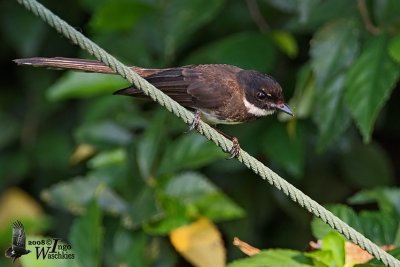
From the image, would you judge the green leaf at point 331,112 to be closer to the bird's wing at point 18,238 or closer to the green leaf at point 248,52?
the green leaf at point 248,52

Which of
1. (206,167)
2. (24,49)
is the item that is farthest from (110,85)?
(24,49)

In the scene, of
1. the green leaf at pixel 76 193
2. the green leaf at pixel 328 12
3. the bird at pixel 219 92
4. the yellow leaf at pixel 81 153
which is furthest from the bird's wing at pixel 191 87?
the yellow leaf at pixel 81 153

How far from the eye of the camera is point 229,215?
402 cm

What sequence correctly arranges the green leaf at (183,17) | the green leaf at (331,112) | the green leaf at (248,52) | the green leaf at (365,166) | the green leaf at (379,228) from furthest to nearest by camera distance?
the green leaf at (365,166), the green leaf at (248,52), the green leaf at (183,17), the green leaf at (331,112), the green leaf at (379,228)

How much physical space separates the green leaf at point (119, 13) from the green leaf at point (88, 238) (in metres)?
1.38

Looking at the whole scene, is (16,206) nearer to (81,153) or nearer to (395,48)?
(81,153)

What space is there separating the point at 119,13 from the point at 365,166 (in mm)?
1709

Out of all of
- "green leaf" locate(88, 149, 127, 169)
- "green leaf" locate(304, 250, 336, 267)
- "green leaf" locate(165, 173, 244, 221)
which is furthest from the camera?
"green leaf" locate(88, 149, 127, 169)

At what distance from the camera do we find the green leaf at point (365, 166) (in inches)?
199

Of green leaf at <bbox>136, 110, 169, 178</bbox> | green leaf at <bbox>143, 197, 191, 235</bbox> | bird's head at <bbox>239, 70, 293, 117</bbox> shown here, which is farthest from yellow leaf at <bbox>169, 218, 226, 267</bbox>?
bird's head at <bbox>239, 70, 293, 117</bbox>

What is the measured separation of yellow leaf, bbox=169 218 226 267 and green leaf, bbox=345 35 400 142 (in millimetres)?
905

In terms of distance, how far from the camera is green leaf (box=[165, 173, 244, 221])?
4055 millimetres

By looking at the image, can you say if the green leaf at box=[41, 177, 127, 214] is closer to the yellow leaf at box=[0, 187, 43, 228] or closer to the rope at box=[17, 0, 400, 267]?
the yellow leaf at box=[0, 187, 43, 228]

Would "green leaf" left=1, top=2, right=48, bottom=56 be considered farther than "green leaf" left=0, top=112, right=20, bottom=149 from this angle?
No
